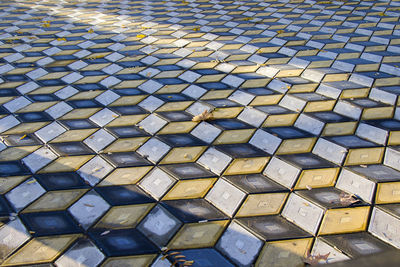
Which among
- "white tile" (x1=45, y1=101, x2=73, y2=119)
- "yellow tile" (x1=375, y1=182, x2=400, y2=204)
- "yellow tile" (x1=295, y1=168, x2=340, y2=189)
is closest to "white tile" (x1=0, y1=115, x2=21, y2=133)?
"white tile" (x1=45, y1=101, x2=73, y2=119)

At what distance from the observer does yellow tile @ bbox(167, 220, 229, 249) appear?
5.26 feet

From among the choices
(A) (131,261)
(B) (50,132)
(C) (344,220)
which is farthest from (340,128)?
(B) (50,132)

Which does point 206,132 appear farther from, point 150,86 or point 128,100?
point 150,86

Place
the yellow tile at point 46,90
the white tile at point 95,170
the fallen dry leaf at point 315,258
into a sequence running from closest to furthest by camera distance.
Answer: the fallen dry leaf at point 315,258
the white tile at point 95,170
the yellow tile at point 46,90

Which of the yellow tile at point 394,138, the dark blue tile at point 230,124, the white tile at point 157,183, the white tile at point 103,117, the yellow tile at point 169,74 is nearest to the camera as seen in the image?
the white tile at point 157,183

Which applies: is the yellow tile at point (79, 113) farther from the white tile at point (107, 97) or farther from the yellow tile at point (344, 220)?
the yellow tile at point (344, 220)

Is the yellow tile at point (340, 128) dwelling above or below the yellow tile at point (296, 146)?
above

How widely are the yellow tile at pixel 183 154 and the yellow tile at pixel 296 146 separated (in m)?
0.54

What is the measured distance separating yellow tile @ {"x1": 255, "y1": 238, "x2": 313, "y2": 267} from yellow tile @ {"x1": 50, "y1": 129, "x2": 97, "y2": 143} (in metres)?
1.56

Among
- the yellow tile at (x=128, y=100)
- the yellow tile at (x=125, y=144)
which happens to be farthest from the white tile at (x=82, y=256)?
the yellow tile at (x=128, y=100)

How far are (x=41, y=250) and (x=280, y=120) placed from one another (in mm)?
1842

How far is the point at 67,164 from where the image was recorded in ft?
7.10

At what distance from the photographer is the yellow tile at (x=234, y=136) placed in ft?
7.73

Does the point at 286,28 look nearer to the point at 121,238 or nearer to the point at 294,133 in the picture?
the point at 294,133
